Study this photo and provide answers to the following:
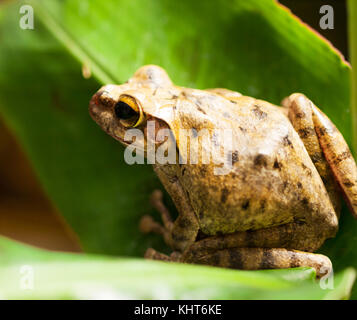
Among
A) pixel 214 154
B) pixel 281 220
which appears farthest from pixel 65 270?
pixel 281 220

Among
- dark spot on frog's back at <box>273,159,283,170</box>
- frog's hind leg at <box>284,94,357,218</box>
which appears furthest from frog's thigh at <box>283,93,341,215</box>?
dark spot on frog's back at <box>273,159,283,170</box>

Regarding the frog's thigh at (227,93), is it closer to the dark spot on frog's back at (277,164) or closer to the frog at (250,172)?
the frog at (250,172)

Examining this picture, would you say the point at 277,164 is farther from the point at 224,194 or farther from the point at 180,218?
the point at 180,218

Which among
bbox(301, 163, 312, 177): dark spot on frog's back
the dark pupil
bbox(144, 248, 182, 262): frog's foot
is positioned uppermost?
the dark pupil

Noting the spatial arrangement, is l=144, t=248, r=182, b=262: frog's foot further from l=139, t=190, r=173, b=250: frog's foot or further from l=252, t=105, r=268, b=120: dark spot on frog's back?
l=252, t=105, r=268, b=120: dark spot on frog's back

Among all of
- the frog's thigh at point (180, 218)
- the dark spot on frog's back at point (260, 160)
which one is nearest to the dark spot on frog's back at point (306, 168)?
the dark spot on frog's back at point (260, 160)

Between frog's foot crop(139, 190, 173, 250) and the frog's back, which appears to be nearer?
the frog's back
